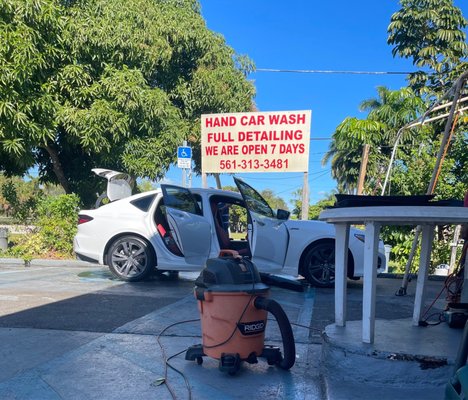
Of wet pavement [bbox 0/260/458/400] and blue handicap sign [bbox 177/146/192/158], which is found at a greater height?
blue handicap sign [bbox 177/146/192/158]

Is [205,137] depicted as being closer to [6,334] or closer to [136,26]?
[136,26]

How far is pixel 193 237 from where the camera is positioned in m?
7.67

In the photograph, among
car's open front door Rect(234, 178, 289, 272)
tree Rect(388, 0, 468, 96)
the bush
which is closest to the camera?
car's open front door Rect(234, 178, 289, 272)

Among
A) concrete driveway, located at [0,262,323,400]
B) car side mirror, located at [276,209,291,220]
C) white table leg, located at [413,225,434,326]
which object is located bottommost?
concrete driveway, located at [0,262,323,400]

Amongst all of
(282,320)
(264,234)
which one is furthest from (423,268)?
(264,234)

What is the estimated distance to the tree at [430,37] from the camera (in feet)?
56.4

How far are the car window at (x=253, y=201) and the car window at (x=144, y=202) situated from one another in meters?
1.97

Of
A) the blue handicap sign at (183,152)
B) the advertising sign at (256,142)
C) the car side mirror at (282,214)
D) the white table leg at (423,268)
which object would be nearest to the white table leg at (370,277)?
the white table leg at (423,268)

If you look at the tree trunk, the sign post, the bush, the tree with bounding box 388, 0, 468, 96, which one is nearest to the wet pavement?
the bush

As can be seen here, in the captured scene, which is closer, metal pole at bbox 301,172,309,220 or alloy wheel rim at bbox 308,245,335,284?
alloy wheel rim at bbox 308,245,335,284

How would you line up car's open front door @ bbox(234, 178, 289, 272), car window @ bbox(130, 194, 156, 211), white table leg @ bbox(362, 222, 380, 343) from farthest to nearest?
car window @ bbox(130, 194, 156, 211) → car's open front door @ bbox(234, 178, 289, 272) → white table leg @ bbox(362, 222, 380, 343)

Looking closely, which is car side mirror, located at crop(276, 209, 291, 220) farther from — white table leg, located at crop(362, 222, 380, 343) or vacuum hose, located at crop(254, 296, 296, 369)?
white table leg, located at crop(362, 222, 380, 343)

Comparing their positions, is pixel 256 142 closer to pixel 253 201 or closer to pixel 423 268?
pixel 253 201

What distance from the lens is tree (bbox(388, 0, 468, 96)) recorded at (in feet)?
56.4
